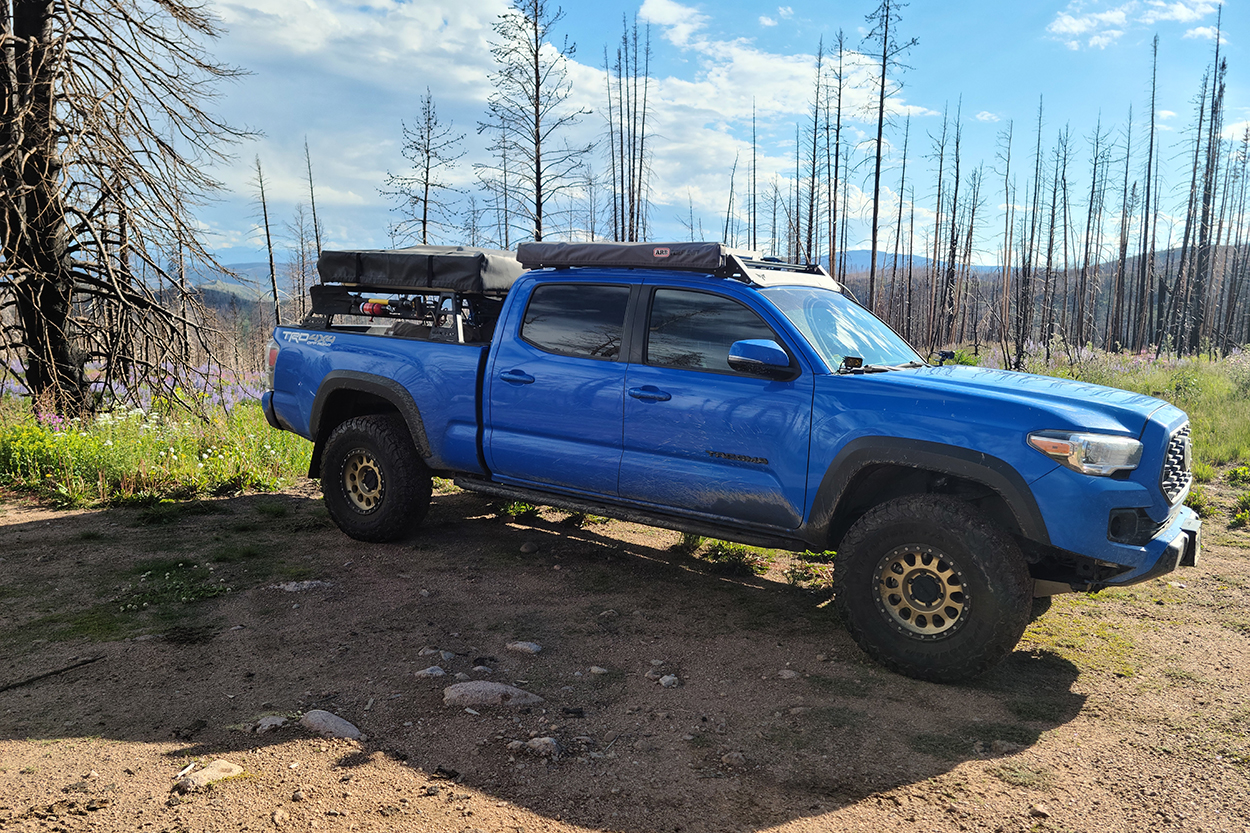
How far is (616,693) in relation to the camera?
3918mm

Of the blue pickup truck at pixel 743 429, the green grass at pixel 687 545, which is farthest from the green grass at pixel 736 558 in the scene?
the blue pickup truck at pixel 743 429

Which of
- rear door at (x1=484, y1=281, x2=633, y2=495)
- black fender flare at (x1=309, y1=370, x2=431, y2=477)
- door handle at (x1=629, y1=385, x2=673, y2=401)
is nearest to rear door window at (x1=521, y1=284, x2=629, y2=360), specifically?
rear door at (x1=484, y1=281, x2=633, y2=495)

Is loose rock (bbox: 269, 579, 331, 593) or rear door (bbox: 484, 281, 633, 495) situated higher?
rear door (bbox: 484, 281, 633, 495)

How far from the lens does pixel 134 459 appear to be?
793 centimetres

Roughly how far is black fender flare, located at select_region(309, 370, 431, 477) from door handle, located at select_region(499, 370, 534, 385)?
84 centimetres

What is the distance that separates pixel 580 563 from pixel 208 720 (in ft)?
9.36

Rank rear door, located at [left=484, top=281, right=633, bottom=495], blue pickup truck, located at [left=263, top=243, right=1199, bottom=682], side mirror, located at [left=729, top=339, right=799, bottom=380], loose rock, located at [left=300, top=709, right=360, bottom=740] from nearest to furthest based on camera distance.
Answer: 1. loose rock, located at [left=300, top=709, right=360, bottom=740]
2. blue pickup truck, located at [left=263, top=243, right=1199, bottom=682]
3. side mirror, located at [left=729, top=339, right=799, bottom=380]
4. rear door, located at [left=484, top=281, right=633, bottom=495]

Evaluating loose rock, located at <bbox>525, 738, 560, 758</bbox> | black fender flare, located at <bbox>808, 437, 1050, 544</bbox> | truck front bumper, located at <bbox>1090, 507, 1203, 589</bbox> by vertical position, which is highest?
black fender flare, located at <bbox>808, 437, 1050, 544</bbox>

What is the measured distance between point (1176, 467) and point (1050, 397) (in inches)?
28.9

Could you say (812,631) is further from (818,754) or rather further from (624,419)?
(624,419)

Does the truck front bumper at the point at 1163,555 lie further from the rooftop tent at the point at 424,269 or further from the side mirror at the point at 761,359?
the rooftop tent at the point at 424,269

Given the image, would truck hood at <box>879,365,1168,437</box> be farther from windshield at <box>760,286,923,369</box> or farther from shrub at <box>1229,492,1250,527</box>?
shrub at <box>1229,492,1250,527</box>

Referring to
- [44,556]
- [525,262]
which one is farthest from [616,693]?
[44,556]

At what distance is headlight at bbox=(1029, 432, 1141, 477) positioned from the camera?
370 centimetres
